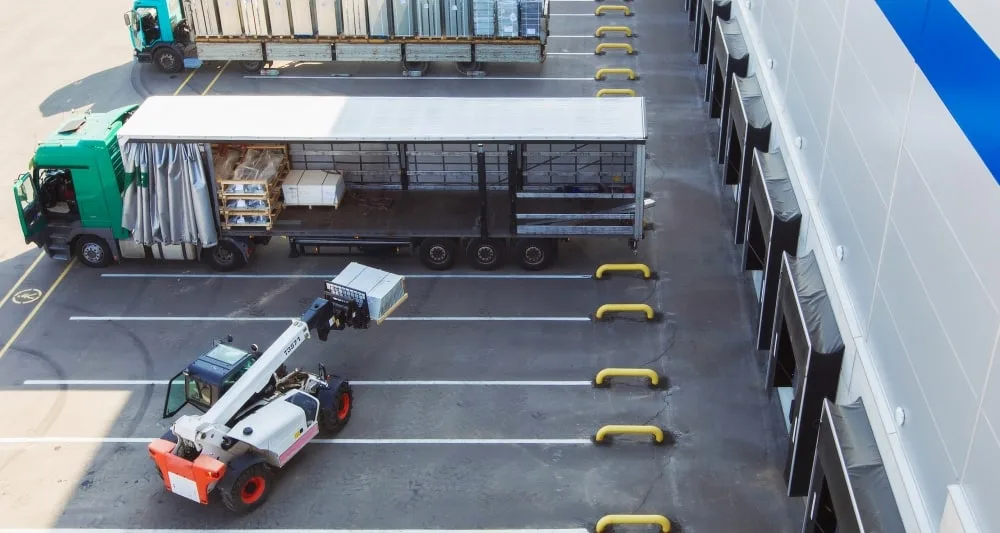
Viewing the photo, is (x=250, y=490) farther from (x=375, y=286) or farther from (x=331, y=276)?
(x=331, y=276)

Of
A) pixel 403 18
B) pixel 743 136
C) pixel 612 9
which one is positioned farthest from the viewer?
pixel 612 9

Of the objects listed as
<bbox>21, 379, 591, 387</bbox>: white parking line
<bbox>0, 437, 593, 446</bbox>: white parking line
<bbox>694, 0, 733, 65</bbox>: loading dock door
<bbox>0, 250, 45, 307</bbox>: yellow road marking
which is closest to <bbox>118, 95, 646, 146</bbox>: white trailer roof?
<bbox>0, 250, 45, 307</bbox>: yellow road marking

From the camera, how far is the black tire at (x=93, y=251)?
2202 centimetres

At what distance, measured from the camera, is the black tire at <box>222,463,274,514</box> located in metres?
15.5

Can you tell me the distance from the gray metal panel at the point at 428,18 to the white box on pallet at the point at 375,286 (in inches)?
485

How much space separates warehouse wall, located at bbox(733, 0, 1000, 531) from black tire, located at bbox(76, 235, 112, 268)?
1420 centimetres

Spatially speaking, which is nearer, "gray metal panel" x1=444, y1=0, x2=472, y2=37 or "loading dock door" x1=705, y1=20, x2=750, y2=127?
"loading dock door" x1=705, y1=20, x2=750, y2=127

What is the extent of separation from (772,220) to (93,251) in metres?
13.8

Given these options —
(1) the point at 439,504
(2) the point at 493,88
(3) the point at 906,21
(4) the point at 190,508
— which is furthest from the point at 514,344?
(2) the point at 493,88

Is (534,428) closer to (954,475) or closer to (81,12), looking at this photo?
(954,475)

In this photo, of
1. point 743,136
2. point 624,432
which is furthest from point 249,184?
point 743,136

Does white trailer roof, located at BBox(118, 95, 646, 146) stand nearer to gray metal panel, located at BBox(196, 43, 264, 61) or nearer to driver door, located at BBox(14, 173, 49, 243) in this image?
driver door, located at BBox(14, 173, 49, 243)

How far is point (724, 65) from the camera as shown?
24922 millimetres

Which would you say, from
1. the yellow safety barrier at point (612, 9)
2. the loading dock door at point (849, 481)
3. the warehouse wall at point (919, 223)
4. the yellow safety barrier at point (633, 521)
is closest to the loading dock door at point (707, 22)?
the yellow safety barrier at point (612, 9)
